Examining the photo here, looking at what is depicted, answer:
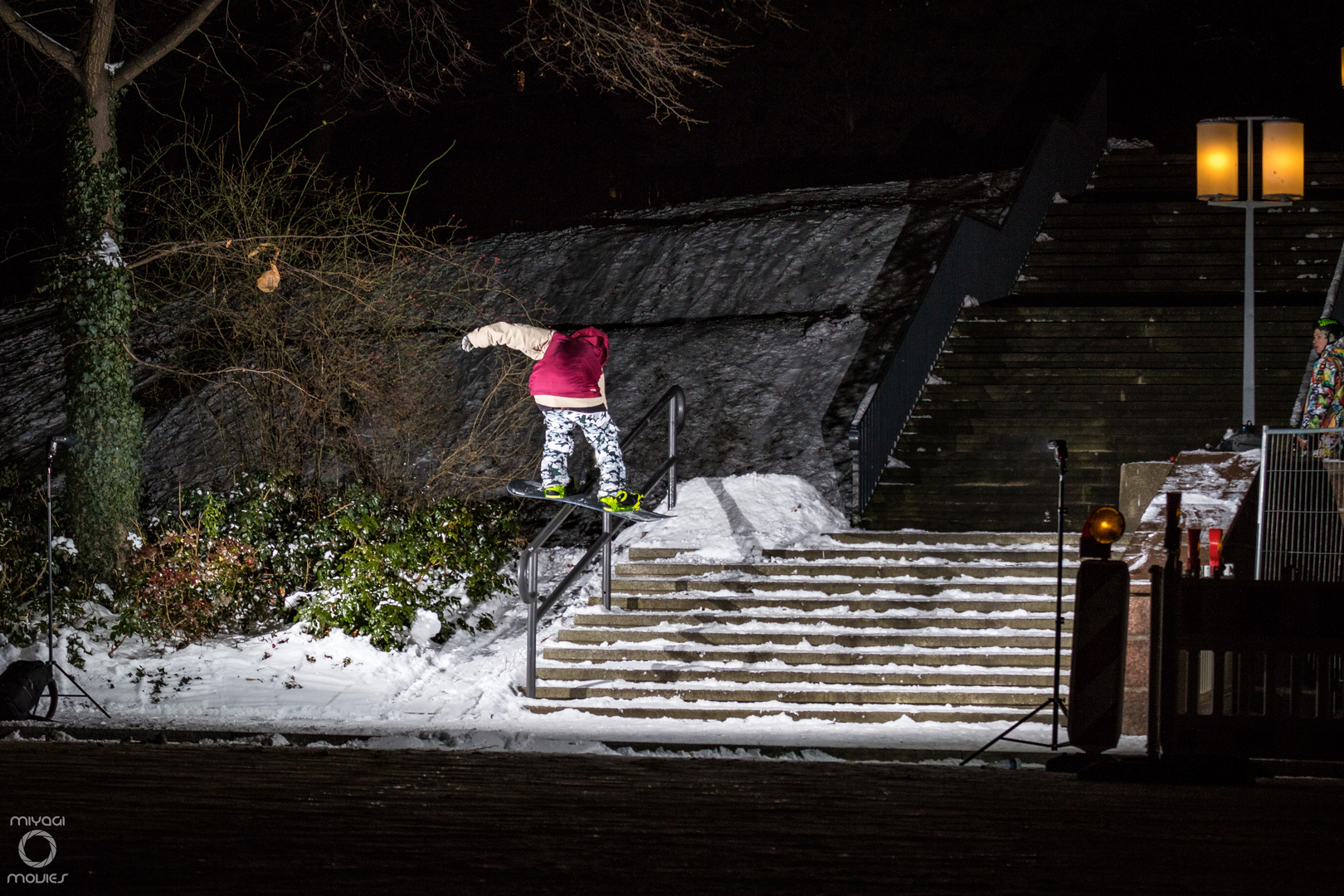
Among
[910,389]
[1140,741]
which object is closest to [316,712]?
[1140,741]

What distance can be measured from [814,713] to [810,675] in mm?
686

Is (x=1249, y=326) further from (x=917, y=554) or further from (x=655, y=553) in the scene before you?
(x=655, y=553)

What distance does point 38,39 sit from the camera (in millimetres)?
15367

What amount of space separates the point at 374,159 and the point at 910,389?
18337 mm

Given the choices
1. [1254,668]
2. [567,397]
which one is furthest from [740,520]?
[1254,668]

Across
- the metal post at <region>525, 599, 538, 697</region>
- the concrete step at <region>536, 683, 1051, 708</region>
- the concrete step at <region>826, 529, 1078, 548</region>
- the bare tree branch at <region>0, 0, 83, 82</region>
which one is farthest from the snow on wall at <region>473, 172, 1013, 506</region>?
the bare tree branch at <region>0, 0, 83, 82</region>

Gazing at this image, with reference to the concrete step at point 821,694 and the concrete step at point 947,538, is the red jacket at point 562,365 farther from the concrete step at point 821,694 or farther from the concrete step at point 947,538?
the concrete step at point 947,538

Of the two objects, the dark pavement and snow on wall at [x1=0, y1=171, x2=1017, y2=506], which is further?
snow on wall at [x1=0, y1=171, x2=1017, y2=506]

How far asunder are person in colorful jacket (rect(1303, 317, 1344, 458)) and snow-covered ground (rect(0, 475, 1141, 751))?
168 inches

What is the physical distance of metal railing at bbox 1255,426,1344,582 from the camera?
1157 cm

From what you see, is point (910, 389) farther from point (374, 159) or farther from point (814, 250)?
point (374, 159)

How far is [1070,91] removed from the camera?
3219 centimetres

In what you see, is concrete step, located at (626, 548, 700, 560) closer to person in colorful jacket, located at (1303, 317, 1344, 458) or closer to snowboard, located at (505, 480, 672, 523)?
snowboard, located at (505, 480, 672, 523)

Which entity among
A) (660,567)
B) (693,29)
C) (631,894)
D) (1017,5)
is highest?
(1017,5)
